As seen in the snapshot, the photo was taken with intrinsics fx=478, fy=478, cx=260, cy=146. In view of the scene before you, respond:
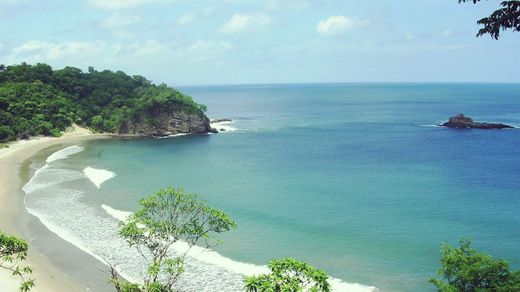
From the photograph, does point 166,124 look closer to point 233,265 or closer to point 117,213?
point 117,213

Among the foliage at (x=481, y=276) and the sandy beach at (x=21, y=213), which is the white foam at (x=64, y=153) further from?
the foliage at (x=481, y=276)

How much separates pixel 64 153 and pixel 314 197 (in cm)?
4834

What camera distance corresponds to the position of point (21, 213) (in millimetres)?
43844

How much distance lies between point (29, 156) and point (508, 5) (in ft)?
248

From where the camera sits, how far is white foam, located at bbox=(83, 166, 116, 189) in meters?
57.6

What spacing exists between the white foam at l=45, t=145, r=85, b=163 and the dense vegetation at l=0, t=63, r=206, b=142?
12.8 metres

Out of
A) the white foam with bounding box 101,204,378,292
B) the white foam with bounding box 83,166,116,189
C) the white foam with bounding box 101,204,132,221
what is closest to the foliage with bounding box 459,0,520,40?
the white foam with bounding box 101,204,378,292

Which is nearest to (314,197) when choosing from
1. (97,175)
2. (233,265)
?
(233,265)

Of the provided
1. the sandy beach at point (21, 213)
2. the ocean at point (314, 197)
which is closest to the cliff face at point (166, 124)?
the ocean at point (314, 197)

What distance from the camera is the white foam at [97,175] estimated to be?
5759 cm

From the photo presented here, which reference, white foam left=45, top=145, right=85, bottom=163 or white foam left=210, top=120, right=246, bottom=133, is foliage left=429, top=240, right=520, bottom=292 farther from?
white foam left=210, top=120, right=246, bottom=133

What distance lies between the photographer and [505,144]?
83188 millimetres

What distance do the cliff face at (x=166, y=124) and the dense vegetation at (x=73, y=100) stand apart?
0.88 meters

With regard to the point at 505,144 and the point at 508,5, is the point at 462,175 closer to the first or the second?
the point at 505,144
